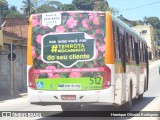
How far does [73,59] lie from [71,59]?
6 cm

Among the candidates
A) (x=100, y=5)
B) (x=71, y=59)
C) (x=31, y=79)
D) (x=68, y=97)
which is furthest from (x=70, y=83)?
(x=100, y=5)

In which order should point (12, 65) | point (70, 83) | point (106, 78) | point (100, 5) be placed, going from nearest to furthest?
point (106, 78) < point (70, 83) < point (12, 65) < point (100, 5)

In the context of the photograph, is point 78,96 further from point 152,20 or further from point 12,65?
point 152,20

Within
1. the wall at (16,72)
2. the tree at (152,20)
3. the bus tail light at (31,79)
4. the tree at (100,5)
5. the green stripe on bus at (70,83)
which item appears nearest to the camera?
the green stripe on bus at (70,83)

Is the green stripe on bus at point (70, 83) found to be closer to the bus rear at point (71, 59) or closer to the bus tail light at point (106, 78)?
the bus rear at point (71, 59)

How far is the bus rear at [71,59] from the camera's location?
40.0 ft

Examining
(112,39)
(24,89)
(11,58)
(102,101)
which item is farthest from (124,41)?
(24,89)

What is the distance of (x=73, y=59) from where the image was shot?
40.7ft

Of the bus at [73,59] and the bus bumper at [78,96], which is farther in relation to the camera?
the bus at [73,59]

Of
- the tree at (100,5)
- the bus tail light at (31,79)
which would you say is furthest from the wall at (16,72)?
the tree at (100,5)

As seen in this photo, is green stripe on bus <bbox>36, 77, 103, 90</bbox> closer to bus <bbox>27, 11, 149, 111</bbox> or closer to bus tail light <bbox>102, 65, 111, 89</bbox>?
bus <bbox>27, 11, 149, 111</bbox>

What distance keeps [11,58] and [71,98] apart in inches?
606

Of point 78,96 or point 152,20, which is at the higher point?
point 152,20

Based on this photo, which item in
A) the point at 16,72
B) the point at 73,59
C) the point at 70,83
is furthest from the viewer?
the point at 16,72
